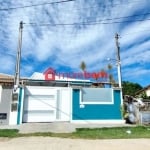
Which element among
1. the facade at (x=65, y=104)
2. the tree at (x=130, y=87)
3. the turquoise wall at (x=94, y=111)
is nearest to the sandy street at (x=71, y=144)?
the facade at (x=65, y=104)

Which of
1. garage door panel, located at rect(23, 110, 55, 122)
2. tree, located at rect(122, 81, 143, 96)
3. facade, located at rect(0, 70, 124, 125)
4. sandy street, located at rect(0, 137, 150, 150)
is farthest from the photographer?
tree, located at rect(122, 81, 143, 96)

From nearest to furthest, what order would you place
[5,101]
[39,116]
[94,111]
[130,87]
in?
[5,101], [39,116], [94,111], [130,87]

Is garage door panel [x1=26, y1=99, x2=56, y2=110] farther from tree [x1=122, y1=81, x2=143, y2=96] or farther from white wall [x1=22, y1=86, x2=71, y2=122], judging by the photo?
tree [x1=122, y1=81, x2=143, y2=96]

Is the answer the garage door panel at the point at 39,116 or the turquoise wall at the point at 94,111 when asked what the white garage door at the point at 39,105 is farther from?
the turquoise wall at the point at 94,111

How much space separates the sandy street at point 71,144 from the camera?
9.20 m

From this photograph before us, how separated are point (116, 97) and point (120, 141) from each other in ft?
25.0

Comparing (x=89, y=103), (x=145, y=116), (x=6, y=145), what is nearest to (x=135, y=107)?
(x=145, y=116)

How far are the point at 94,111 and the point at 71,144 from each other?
790cm

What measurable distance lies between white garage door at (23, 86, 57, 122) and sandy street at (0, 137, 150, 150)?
596cm

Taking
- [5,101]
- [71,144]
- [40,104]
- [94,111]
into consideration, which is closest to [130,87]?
[94,111]

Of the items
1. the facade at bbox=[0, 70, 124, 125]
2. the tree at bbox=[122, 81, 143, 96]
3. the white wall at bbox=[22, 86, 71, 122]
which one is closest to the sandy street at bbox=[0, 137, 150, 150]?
the facade at bbox=[0, 70, 124, 125]

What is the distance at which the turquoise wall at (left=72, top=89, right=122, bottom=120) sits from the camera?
57.0 ft

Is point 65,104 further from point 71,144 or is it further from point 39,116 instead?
point 71,144

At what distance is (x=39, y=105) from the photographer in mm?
17359
